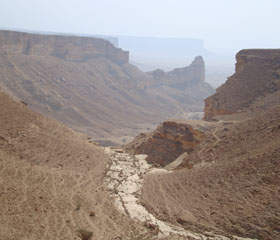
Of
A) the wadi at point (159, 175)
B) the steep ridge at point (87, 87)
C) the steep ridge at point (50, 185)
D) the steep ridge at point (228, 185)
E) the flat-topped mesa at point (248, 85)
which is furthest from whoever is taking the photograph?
the steep ridge at point (87, 87)

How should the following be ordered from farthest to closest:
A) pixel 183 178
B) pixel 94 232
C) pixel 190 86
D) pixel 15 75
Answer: pixel 190 86 < pixel 15 75 < pixel 183 178 < pixel 94 232

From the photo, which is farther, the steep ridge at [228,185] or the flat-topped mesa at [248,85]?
the flat-topped mesa at [248,85]

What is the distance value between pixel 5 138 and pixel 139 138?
52.6ft

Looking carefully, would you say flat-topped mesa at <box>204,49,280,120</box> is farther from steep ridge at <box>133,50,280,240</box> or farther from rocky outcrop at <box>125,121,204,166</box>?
steep ridge at <box>133,50,280,240</box>

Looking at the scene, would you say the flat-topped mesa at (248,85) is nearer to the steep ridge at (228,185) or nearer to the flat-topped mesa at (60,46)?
Result: the steep ridge at (228,185)

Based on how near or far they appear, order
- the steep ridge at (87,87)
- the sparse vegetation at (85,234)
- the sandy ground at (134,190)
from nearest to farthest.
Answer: the sparse vegetation at (85,234) → the sandy ground at (134,190) → the steep ridge at (87,87)

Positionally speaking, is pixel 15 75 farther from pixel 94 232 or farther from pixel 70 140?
pixel 94 232

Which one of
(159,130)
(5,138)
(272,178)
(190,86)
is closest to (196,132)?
(159,130)

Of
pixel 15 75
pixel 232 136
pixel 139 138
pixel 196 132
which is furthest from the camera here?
pixel 15 75

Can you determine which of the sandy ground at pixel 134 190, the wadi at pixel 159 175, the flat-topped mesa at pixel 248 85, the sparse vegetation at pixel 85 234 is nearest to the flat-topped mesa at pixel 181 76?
the flat-topped mesa at pixel 248 85

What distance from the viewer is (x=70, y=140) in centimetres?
2355

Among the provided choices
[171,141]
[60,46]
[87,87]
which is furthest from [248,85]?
[60,46]

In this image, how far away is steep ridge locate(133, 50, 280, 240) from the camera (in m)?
12.9

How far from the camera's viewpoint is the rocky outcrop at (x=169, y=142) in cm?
2669
